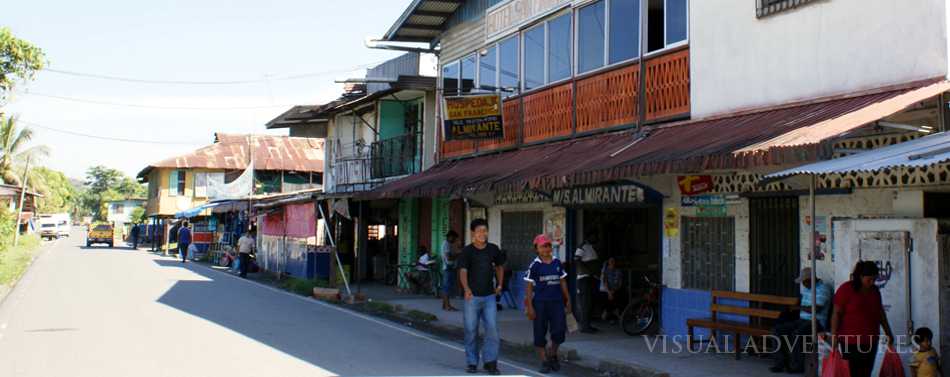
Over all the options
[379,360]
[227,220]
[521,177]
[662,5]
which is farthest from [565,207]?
[227,220]

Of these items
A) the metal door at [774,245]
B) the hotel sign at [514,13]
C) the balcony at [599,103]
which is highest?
the hotel sign at [514,13]

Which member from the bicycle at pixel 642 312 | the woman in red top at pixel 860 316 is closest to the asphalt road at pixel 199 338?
the bicycle at pixel 642 312

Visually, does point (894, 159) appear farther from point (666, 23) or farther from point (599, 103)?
point (599, 103)

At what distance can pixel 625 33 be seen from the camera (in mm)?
13992

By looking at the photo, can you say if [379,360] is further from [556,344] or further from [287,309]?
[287,309]

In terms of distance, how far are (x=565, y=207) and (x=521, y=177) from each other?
282 centimetres

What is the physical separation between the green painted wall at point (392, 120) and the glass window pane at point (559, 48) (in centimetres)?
931

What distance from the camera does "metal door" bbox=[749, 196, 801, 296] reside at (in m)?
10.7

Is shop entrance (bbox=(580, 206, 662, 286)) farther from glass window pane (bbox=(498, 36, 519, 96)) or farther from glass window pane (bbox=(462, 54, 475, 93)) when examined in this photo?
glass window pane (bbox=(462, 54, 475, 93))

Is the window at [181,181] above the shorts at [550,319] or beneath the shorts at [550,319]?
above

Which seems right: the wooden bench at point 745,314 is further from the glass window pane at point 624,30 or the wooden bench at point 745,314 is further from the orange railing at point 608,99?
the glass window pane at point 624,30

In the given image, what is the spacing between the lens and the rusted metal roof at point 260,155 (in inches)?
1994

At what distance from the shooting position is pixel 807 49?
34.2ft

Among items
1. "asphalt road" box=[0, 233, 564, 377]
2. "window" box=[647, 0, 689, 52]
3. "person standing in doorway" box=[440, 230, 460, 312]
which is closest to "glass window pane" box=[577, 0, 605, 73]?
"window" box=[647, 0, 689, 52]
